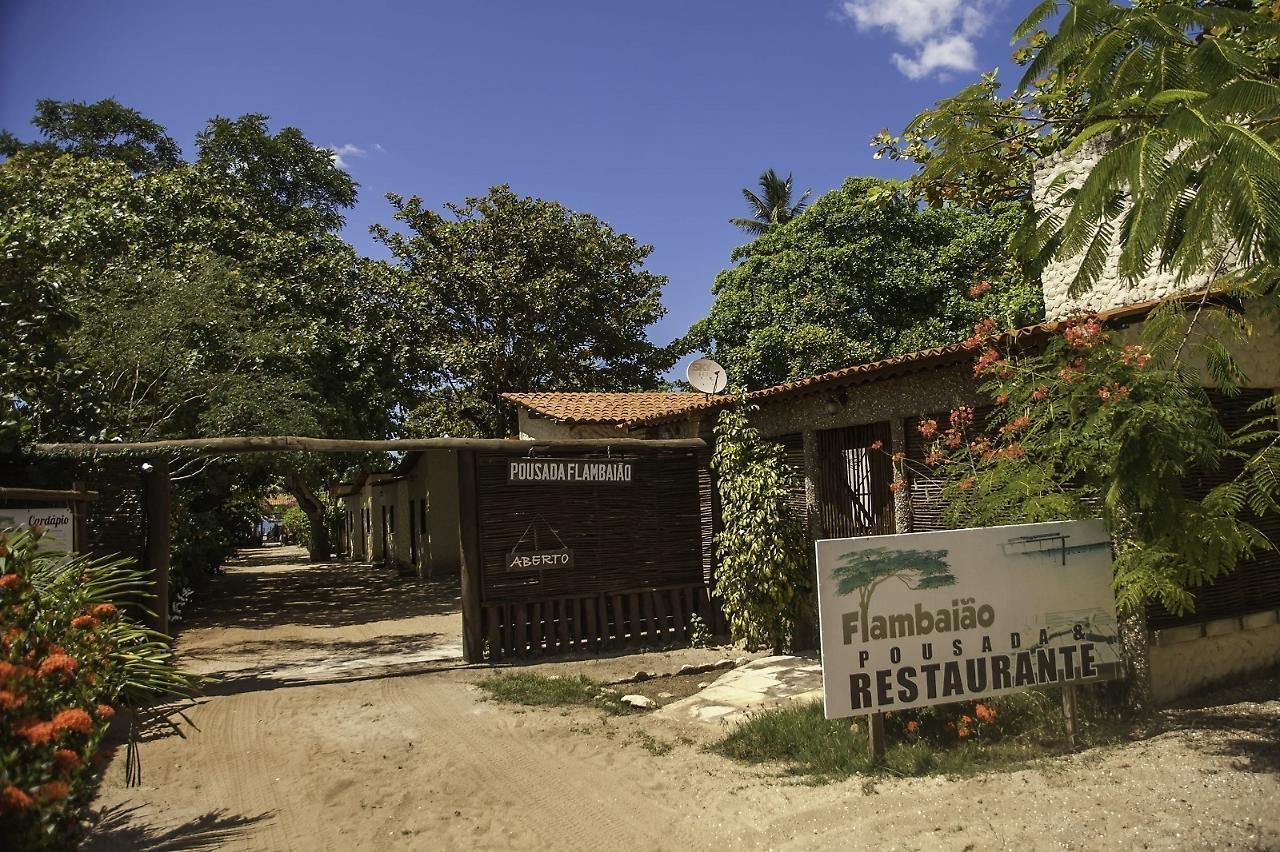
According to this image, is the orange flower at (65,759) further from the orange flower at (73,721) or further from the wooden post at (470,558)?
the wooden post at (470,558)

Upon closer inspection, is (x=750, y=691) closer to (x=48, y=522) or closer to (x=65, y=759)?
(x=65, y=759)

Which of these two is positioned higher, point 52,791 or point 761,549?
point 761,549

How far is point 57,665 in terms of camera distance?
328cm

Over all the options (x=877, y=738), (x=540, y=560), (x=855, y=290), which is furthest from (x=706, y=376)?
(x=855, y=290)

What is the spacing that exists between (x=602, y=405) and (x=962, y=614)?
9.99 metres

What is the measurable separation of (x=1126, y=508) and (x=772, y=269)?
1668 cm

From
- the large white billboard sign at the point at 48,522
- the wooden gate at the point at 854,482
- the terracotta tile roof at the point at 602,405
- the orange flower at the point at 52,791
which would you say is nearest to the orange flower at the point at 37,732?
the orange flower at the point at 52,791

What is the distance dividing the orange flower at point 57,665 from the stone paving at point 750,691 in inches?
200

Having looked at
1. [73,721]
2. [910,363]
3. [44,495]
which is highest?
[910,363]

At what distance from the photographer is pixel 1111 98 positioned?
5980 millimetres

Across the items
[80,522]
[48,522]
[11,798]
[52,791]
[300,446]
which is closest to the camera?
[11,798]

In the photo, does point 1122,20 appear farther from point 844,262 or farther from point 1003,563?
point 844,262

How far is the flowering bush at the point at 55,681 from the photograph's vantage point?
2.91 m

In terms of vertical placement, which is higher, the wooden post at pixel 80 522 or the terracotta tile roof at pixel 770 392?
the terracotta tile roof at pixel 770 392
